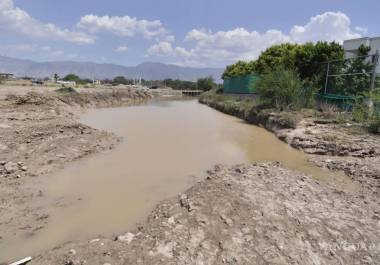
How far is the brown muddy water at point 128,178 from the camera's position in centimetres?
552

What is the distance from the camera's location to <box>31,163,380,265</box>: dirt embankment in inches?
168

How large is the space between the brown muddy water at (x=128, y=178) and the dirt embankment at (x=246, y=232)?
2.14 feet

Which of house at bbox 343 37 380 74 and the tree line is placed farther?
house at bbox 343 37 380 74

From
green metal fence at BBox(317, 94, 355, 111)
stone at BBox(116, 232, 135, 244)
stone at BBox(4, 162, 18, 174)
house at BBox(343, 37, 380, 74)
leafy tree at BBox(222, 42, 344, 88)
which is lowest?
stone at BBox(116, 232, 135, 244)

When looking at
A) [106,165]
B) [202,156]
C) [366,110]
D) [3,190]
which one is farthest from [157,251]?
[366,110]

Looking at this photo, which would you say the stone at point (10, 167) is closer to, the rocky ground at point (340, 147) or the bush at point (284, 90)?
the rocky ground at point (340, 147)

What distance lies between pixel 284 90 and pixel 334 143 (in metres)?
7.69

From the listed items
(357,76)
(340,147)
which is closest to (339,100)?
(357,76)

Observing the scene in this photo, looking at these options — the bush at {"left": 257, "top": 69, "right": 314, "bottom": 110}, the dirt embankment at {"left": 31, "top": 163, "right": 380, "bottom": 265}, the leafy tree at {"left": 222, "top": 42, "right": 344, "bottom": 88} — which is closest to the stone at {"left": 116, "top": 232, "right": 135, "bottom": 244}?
the dirt embankment at {"left": 31, "top": 163, "right": 380, "bottom": 265}

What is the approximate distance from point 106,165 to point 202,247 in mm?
5770

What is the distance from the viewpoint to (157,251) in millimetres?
4336

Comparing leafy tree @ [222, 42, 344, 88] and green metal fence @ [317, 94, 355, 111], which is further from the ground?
leafy tree @ [222, 42, 344, 88]

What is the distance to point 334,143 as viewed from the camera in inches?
450

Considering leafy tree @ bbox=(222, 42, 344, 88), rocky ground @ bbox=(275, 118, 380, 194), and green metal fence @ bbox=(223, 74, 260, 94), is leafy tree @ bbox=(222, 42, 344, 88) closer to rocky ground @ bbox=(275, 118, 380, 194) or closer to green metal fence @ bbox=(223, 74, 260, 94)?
rocky ground @ bbox=(275, 118, 380, 194)
